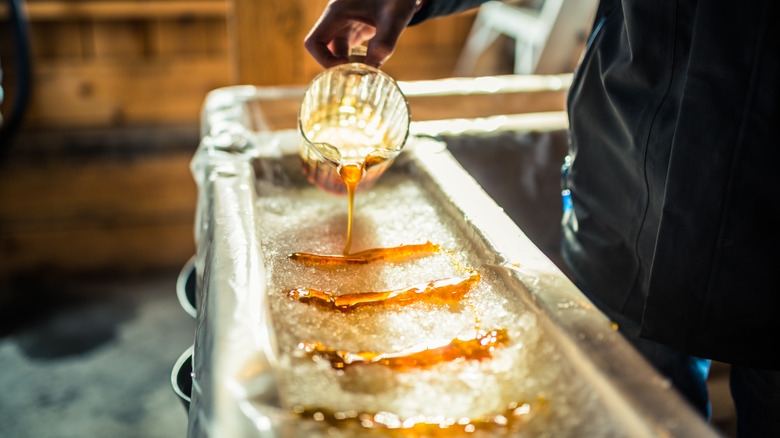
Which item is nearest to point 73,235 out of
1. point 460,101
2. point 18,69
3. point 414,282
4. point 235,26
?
point 18,69

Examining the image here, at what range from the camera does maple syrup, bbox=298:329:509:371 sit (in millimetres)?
705

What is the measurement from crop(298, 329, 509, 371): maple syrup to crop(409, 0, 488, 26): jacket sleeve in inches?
26.0

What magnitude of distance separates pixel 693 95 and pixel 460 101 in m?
1.16

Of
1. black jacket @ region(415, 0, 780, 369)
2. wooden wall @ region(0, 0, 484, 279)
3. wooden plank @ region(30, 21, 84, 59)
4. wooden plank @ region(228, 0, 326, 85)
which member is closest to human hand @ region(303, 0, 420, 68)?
black jacket @ region(415, 0, 780, 369)

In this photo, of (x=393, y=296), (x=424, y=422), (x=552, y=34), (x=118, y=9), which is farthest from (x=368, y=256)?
(x=118, y=9)

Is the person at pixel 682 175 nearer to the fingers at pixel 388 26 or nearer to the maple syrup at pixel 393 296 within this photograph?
the fingers at pixel 388 26

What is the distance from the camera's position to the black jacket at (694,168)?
2.37 feet

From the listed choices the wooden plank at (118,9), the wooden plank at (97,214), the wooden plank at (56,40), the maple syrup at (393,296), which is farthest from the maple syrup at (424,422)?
the wooden plank at (56,40)

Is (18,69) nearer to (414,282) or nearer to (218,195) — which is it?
(218,195)

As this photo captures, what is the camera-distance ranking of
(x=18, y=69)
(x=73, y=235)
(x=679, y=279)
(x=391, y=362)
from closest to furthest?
(x=391, y=362)
(x=679, y=279)
(x=18, y=69)
(x=73, y=235)

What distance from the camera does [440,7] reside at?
1138 mm

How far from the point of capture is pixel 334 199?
46.7 inches

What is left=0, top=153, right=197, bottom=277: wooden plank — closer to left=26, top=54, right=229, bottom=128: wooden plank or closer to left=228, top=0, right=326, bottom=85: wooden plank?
left=26, top=54, right=229, bottom=128: wooden plank

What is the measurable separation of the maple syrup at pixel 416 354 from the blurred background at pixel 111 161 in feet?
5.26
